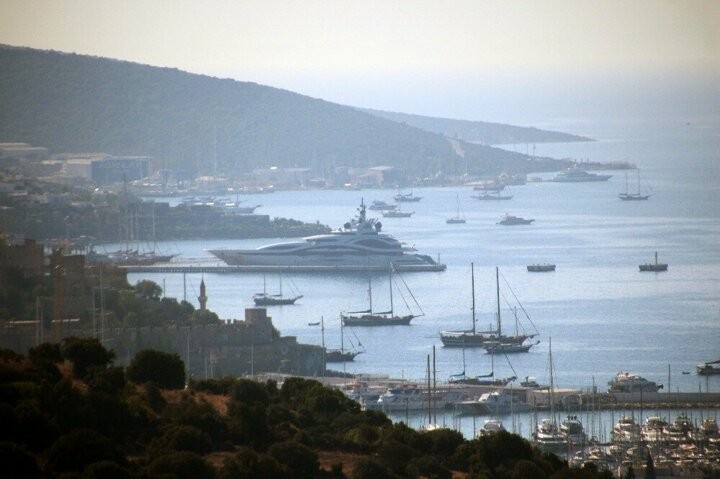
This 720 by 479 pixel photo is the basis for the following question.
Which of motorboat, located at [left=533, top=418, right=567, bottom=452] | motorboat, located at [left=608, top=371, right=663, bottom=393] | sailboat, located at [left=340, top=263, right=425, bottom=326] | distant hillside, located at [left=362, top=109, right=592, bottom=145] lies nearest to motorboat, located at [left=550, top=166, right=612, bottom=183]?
distant hillside, located at [left=362, top=109, right=592, bottom=145]

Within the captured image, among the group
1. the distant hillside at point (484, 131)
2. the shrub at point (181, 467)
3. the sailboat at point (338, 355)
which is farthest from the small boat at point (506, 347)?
the distant hillside at point (484, 131)

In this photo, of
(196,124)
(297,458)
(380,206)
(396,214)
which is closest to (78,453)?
(297,458)

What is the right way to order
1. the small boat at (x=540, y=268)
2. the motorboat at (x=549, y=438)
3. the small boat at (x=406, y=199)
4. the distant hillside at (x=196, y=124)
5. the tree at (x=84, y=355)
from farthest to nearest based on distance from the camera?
the distant hillside at (x=196, y=124), the small boat at (x=406, y=199), the small boat at (x=540, y=268), the motorboat at (x=549, y=438), the tree at (x=84, y=355)

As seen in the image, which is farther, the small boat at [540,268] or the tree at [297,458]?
the small boat at [540,268]

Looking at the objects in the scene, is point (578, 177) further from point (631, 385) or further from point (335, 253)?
point (631, 385)

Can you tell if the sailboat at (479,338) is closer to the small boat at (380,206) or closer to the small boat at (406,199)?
the small boat at (380,206)

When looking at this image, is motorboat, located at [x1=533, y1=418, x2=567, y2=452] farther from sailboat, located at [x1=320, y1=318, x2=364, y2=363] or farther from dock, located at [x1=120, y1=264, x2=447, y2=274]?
dock, located at [x1=120, y1=264, x2=447, y2=274]
